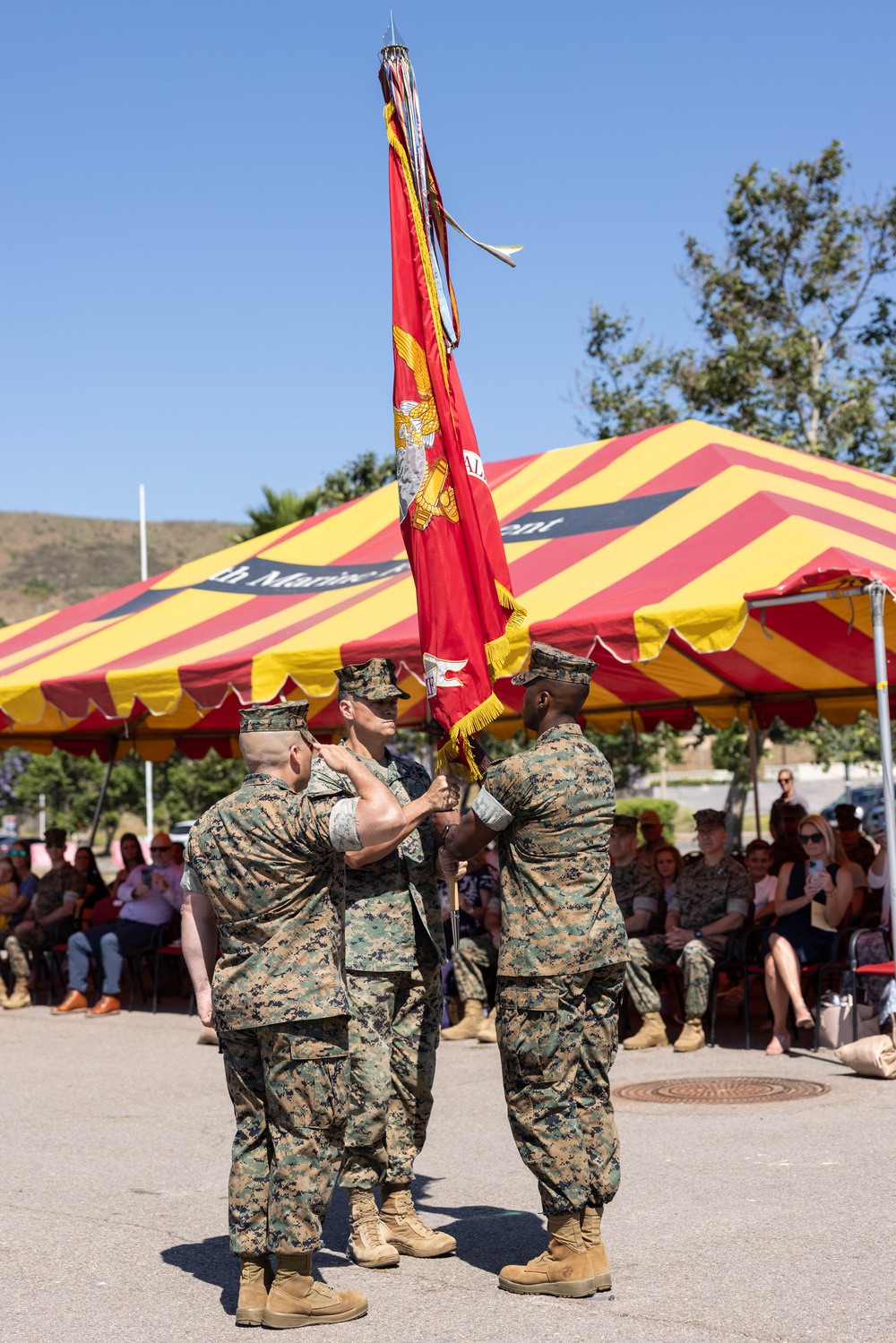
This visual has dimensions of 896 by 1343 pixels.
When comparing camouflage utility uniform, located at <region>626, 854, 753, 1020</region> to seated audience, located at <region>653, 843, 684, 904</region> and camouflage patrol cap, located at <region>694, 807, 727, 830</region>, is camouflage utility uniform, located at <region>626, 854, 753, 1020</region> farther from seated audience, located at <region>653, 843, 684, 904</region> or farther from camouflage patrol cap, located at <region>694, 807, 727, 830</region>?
seated audience, located at <region>653, 843, 684, 904</region>

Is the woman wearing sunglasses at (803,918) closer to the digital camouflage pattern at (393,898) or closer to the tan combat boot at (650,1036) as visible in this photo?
the tan combat boot at (650,1036)

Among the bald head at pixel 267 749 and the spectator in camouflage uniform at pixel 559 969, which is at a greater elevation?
the bald head at pixel 267 749

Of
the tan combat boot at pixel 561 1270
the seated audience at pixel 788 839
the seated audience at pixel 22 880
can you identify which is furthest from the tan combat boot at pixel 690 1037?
the seated audience at pixel 22 880

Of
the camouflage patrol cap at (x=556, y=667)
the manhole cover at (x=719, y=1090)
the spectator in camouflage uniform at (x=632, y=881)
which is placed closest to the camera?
the camouflage patrol cap at (x=556, y=667)

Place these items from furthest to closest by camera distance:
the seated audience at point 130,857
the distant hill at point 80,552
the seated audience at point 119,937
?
the distant hill at point 80,552, the seated audience at point 130,857, the seated audience at point 119,937

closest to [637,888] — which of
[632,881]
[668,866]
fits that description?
[632,881]

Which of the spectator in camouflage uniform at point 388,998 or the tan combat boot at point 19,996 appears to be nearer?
the spectator in camouflage uniform at point 388,998

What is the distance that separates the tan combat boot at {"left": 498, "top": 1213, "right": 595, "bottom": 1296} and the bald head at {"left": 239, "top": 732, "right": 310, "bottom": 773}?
1572 millimetres

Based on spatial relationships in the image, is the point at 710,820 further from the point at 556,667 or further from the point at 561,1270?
the point at 561,1270

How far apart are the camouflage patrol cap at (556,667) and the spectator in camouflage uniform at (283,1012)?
763mm

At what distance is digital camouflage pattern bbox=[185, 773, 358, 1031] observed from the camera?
429 centimetres

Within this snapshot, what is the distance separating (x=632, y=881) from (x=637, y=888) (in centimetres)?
7

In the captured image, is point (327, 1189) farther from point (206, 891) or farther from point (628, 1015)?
point (628, 1015)

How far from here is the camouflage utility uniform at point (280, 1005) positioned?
425 centimetres
